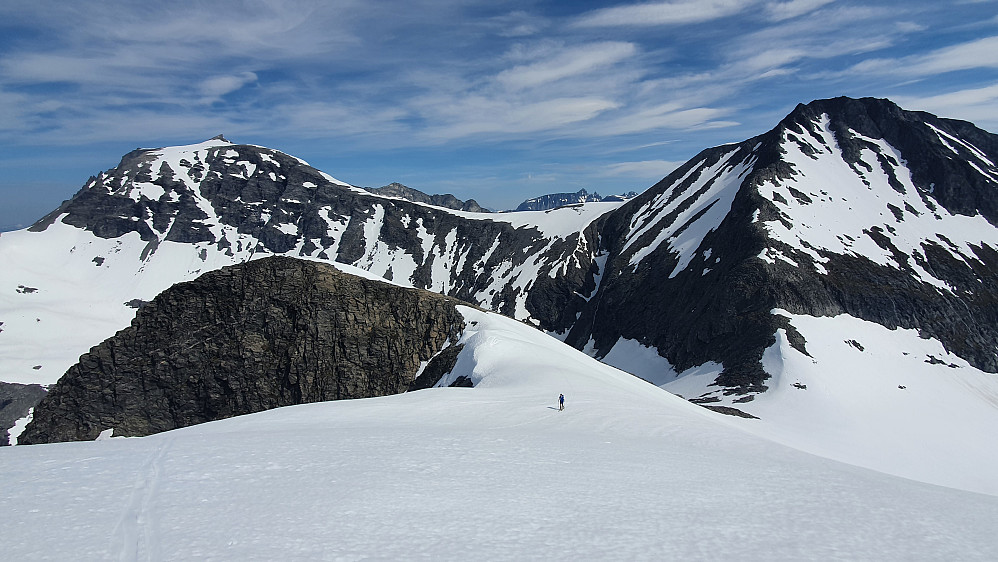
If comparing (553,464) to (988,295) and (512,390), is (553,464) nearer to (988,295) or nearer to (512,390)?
(512,390)

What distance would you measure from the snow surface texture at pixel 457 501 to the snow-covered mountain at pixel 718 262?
95.4 ft

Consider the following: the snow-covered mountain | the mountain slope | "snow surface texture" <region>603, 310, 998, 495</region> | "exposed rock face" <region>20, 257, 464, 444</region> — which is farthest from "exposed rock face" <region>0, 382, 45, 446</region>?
"snow surface texture" <region>603, 310, 998, 495</region>

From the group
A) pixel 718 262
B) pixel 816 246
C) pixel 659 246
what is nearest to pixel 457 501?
pixel 718 262

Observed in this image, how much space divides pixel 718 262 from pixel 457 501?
82.9 m

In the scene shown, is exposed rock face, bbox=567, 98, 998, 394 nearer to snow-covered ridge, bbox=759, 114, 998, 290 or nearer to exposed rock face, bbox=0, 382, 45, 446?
snow-covered ridge, bbox=759, 114, 998, 290

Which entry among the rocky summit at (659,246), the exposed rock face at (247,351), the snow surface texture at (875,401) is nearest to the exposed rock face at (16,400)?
the rocky summit at (659,246)

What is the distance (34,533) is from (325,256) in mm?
167362

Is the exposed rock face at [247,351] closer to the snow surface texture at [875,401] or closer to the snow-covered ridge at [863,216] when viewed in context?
the snow surface texture at [875,401]

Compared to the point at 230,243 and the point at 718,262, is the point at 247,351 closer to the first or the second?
the point at 718,262

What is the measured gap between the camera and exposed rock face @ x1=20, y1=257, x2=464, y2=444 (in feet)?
178

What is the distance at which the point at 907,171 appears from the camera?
10419 centimetres

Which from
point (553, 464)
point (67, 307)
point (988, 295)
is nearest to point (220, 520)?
point (553, 464)

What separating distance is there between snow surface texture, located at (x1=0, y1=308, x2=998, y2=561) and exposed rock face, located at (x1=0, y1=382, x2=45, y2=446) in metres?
120

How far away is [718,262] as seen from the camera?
84250 millimetres
